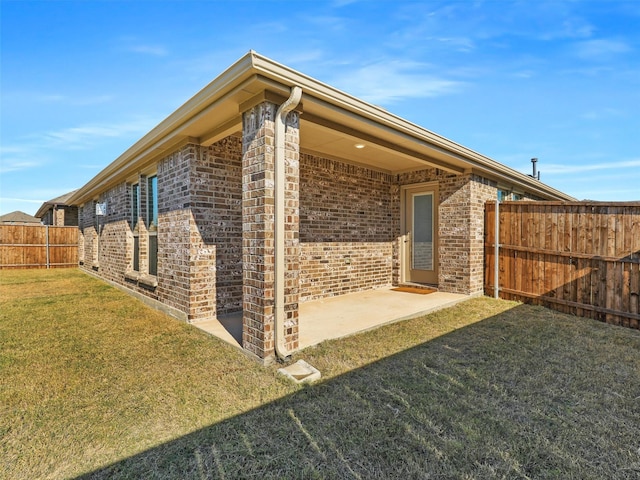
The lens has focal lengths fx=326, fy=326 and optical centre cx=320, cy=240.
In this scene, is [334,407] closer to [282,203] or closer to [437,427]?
[437,427]

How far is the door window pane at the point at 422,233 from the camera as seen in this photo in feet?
23.6

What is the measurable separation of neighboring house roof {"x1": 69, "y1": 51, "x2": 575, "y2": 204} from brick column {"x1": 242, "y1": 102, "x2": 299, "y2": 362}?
279 mm

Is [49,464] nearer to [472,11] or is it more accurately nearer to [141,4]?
[141,4]

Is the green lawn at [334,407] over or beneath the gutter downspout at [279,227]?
beneath

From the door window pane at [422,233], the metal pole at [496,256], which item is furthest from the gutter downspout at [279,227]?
the metal pole at [496,256]

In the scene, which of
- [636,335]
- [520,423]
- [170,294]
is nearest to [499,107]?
[636,335]

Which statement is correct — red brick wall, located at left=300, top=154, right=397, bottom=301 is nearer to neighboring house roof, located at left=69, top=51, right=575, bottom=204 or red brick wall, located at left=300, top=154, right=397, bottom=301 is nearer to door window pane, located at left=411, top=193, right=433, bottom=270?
neighboring house roof, located at left=69, top=51, right=575, bottom=204

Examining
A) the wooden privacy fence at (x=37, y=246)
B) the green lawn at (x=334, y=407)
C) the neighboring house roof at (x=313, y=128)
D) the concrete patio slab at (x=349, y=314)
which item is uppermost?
the neighboring house roof at (x=313, y=128)

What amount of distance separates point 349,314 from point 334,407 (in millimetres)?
2529

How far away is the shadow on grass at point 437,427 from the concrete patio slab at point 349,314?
855 mm

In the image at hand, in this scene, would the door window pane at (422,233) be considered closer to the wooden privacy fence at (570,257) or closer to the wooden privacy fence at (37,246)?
the wooden privacy fence at (570,257)

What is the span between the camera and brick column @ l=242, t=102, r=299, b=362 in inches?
129

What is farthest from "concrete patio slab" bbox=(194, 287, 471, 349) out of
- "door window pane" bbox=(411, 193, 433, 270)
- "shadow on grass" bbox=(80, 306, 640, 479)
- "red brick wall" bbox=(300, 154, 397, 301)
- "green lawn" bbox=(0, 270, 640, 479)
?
A: "door window pane" bbox=(411, 193, 433, 270)

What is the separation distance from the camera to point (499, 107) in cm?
724
